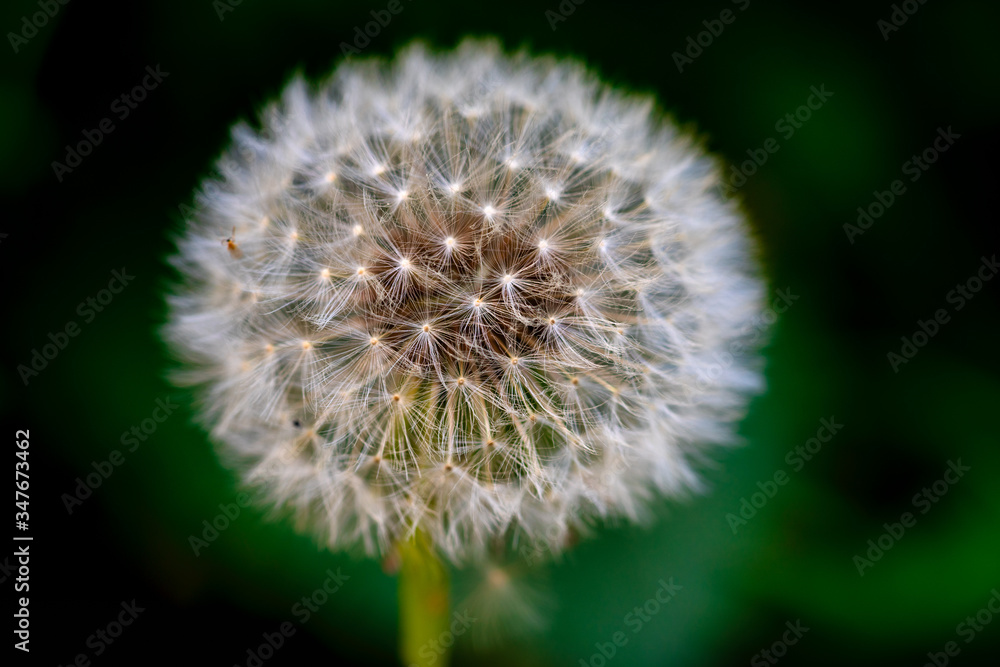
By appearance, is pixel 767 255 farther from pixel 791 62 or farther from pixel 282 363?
pixel 282 363

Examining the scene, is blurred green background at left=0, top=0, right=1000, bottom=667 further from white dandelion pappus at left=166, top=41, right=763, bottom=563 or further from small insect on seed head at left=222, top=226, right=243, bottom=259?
small insect on seed head at left=222, top=226, right=243, bottom=259

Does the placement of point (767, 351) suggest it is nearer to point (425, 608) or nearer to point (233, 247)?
point (425, 608)

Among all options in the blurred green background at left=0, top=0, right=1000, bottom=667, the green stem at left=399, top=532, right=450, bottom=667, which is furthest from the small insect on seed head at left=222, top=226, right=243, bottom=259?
the green stem at left=399, top=532, right=450, bottom=667

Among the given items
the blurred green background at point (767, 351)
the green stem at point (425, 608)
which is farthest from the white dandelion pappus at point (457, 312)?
the blurred green background at point (767, 351)

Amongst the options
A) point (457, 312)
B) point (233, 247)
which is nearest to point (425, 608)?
point (457, 312)

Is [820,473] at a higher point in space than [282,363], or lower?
higher

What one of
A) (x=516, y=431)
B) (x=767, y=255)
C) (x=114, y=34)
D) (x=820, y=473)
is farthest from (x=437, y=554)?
(x=114, y=34)
